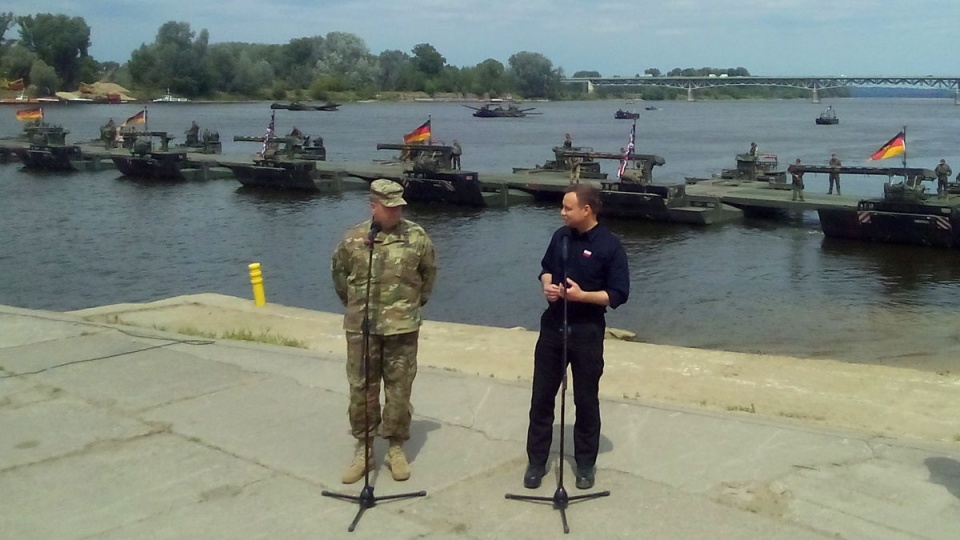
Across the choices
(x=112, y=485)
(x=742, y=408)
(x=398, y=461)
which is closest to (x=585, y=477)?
(x=398, y=461)

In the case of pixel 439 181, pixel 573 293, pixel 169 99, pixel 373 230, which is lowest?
pixel 439 181

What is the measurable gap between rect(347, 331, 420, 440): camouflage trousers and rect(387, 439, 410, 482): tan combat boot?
0.11 metres

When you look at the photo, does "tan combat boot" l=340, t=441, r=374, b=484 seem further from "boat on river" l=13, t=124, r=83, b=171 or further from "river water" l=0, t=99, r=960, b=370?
"boat on river" l=13, t=124, r=83, b=171

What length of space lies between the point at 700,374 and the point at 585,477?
544cm

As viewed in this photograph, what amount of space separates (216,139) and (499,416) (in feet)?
190

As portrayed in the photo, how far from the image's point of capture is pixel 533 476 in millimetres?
6086

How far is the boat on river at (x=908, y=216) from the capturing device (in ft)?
96.1

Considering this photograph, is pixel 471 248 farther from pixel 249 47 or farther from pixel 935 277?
pixel 249 47

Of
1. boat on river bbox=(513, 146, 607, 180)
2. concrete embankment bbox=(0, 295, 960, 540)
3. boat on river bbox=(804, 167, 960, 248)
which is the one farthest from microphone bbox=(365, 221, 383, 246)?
boat on river bbox=(513, 146, 607, 180)

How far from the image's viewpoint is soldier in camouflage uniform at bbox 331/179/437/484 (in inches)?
240

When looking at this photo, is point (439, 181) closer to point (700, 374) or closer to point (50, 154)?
point (50, 154)

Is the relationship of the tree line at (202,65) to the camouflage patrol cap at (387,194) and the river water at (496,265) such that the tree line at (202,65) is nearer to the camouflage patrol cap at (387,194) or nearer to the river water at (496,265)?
the river water at (496,265)

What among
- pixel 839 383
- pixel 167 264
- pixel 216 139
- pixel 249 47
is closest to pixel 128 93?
pixel 249 47

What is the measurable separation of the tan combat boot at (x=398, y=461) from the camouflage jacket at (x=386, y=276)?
0.78m
